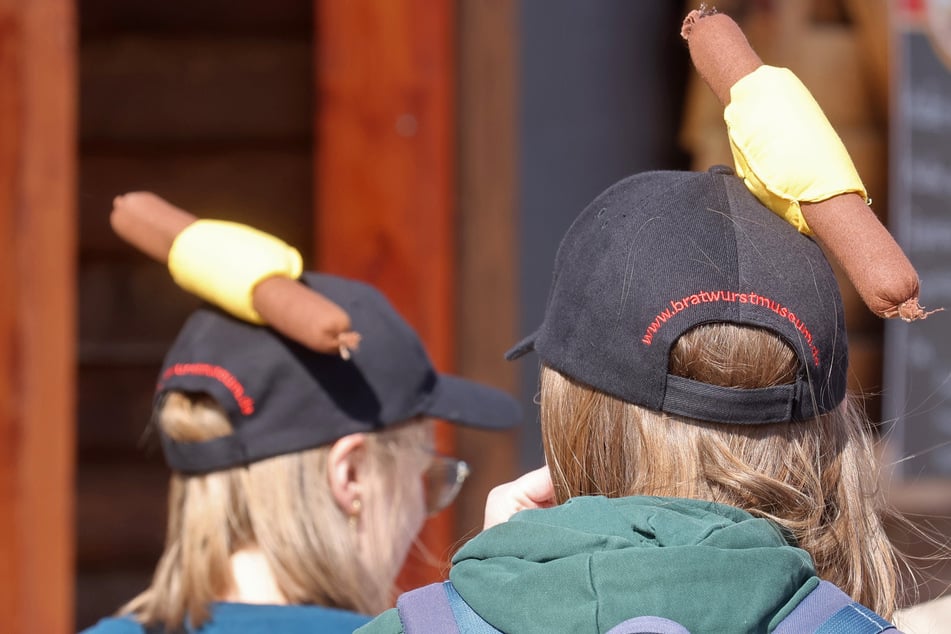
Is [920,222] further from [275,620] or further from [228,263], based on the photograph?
[275,620]

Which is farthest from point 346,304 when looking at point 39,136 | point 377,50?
point 39,136

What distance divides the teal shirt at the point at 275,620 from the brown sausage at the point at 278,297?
0.36m

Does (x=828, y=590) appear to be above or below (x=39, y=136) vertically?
below

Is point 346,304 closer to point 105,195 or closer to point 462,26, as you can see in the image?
point 462,26

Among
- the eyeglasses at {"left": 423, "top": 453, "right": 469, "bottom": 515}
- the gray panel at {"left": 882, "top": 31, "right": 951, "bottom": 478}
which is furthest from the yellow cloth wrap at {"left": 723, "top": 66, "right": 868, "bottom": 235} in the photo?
the gray panel at {"left": 882, "top": 31, "right": 951, "bottom": 478}

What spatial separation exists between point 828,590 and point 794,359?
0.22 metres

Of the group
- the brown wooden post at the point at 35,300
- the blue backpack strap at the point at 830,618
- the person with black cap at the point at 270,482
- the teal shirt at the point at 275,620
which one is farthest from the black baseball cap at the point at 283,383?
the brown wooden post at the point at 35,300

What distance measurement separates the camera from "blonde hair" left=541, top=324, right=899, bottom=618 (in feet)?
3.67

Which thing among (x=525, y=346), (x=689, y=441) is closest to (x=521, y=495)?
(x=525, y=346)

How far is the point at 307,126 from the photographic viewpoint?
3238 mm

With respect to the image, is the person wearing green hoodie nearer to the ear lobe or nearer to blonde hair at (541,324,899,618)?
blonde hair at (541,324,899,618)

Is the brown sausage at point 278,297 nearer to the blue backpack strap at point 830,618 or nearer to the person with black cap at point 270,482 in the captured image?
the person with black cap at point 270,482

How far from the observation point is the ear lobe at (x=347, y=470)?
1.76 m

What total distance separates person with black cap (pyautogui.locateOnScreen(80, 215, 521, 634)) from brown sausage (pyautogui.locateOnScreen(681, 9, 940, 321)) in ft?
2.45
